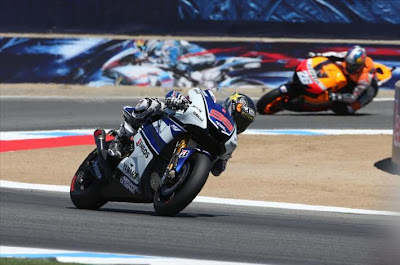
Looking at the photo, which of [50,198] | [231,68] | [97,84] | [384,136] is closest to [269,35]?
[231,68]

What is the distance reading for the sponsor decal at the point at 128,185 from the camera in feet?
30.8

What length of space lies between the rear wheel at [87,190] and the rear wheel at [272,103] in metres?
10.0

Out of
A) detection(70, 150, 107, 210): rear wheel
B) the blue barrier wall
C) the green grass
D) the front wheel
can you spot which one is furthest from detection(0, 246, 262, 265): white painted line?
the blue barrier wall

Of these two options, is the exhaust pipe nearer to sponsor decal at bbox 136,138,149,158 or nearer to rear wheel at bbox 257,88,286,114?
sponsor decal at bbox 136,138,149,158

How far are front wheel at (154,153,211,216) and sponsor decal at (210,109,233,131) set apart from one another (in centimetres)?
38

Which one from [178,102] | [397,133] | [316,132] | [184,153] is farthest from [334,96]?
[184,153]

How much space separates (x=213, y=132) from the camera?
8.93m

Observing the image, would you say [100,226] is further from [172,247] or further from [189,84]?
[189,84]

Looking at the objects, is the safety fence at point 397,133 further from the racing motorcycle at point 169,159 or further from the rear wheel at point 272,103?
the rear wheel at point 272,103

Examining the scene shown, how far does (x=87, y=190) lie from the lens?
32.1ft

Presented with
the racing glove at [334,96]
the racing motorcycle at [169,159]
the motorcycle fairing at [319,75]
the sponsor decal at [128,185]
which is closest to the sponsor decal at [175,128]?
the racing motorcycle at [169,159]

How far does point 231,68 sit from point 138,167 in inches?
517

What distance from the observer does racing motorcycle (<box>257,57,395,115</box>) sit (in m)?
19.4

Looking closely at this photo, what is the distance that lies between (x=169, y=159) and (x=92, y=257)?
2.26 meters
